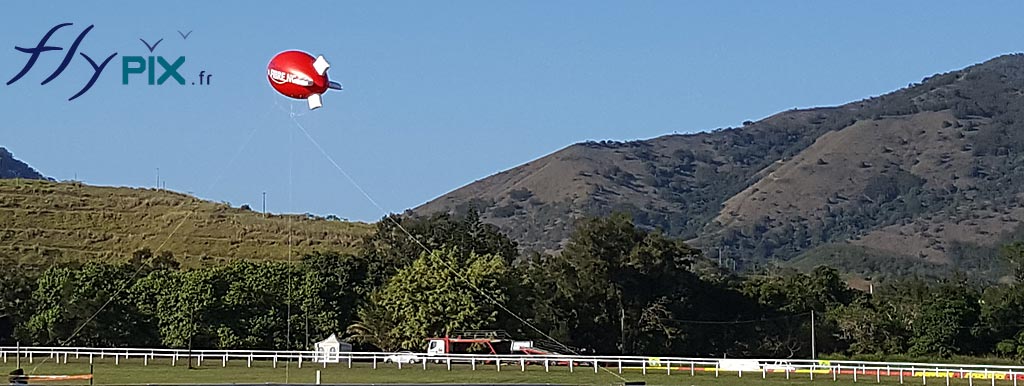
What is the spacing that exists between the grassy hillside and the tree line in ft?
40.9

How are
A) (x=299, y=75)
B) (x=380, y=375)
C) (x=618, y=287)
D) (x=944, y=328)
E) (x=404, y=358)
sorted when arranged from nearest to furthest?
(x=299, y=75) → (x=380, y=375) → (x=404, y=358) → (x=944, y=328) → (x=618, y=287)

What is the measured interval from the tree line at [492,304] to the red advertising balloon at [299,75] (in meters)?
35.8

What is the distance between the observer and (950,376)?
5328cm

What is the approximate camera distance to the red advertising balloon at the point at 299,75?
34312 mm

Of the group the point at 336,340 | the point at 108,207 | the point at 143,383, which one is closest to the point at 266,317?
the point at 336,340

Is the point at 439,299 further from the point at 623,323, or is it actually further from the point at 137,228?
the point at 137,228

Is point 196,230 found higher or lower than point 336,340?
higher

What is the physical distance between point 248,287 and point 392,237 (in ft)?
69.2

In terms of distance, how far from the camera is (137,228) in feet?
400

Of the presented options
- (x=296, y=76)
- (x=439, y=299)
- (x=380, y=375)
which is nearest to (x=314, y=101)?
(x=296, y=76)

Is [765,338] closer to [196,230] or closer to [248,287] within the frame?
[248,287]

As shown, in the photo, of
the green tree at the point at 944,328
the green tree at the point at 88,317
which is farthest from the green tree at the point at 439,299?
the green tree at the point at 944,328

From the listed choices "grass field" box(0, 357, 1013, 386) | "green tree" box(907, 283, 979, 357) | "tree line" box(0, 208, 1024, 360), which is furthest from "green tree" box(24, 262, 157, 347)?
"green tree" box(907, 283, 979, 357)

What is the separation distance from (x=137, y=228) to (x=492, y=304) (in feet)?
187
